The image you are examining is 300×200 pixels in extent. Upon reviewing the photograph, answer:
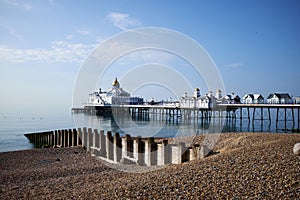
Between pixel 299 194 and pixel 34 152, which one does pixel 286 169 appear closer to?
pixel 299 194

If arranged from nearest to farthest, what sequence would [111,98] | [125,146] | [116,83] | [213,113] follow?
1. [125,146]
2. [213,113]
3. [111,98]
4. [116,83]

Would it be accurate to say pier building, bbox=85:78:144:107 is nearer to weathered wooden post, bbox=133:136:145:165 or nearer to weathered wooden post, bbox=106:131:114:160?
weathered wooden post, bbox=106:131:114:160

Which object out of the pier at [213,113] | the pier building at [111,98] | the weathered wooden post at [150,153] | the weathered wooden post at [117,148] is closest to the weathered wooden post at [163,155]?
the weathered wooden post at [150,153]

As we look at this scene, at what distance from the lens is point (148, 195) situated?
17.8 ft

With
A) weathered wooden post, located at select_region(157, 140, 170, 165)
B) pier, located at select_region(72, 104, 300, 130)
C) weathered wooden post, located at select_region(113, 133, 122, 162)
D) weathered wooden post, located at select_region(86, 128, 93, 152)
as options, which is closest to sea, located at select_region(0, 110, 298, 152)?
pier, located at select_region(72, 104, 300, 130)

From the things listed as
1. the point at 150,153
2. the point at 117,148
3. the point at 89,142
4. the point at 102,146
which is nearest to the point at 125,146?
the point at 117,148

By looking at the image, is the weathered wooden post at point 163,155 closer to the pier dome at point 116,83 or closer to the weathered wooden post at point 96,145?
the weathered wooden post at point 96,145

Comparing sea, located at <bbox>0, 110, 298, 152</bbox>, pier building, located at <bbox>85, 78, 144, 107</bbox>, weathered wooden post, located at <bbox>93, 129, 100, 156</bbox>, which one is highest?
pier building, located at <bbox>85, 78, 144, 107</bbox>

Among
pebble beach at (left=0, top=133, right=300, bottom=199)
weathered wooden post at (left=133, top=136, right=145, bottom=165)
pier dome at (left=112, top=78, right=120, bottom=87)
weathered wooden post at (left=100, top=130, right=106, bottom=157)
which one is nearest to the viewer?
pebble beach at (left=0, top=133, right=300, bottom=199)

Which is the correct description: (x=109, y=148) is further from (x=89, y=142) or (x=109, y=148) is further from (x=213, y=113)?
(x=213, y=113)

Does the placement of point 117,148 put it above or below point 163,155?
below

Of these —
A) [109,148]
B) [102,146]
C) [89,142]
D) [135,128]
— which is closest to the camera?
[109,148]

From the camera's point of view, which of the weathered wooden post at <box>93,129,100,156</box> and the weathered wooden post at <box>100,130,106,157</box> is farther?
the weathered wooden post at <box>93,129,100,156</box>

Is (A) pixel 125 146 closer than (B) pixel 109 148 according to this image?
Yes
